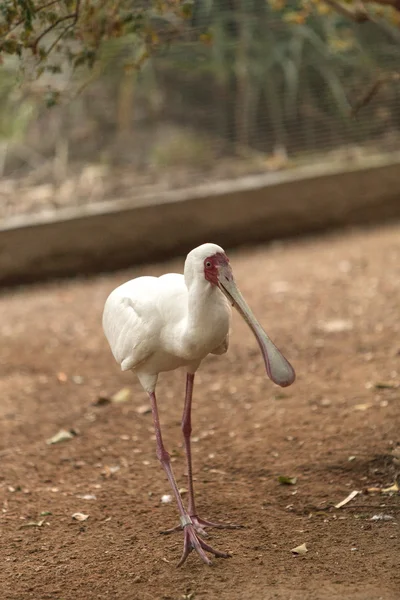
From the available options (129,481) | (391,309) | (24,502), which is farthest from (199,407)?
(391,309)

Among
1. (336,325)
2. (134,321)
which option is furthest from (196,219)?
(134,321)

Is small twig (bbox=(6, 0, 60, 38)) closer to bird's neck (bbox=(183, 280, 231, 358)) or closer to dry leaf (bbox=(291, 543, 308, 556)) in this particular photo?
bird's neck (bbox=(183, 280, 231, 358))

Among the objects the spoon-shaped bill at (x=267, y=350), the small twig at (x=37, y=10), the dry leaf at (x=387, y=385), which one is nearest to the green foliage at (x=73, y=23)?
the small twig at (x=37, y=10)

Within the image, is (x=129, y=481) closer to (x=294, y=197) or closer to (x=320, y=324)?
(x=320, y=324)

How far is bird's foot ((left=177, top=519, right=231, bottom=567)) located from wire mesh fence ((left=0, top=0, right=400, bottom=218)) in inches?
214

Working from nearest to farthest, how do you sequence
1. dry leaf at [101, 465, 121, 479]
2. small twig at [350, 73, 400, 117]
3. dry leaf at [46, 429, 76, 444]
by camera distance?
dry leaf at [101, 465, 121, 479] → small twig at [350, 73, 400, 117] → dry leaf at [46, 429, 76, 444]

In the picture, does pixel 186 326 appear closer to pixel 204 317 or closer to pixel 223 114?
pixel 204 317

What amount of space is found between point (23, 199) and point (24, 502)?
4.77 metres

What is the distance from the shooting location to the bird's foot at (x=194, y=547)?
3.58 meters

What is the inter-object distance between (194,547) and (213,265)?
111 centimetres

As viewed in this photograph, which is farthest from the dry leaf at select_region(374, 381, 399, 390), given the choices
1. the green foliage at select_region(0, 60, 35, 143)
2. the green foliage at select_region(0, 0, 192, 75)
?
the green foliage at select_region(0, 60, 35, 143)

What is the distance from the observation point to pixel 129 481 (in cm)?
447

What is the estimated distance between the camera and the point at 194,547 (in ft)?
11.9

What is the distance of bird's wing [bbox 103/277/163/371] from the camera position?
373 cm
